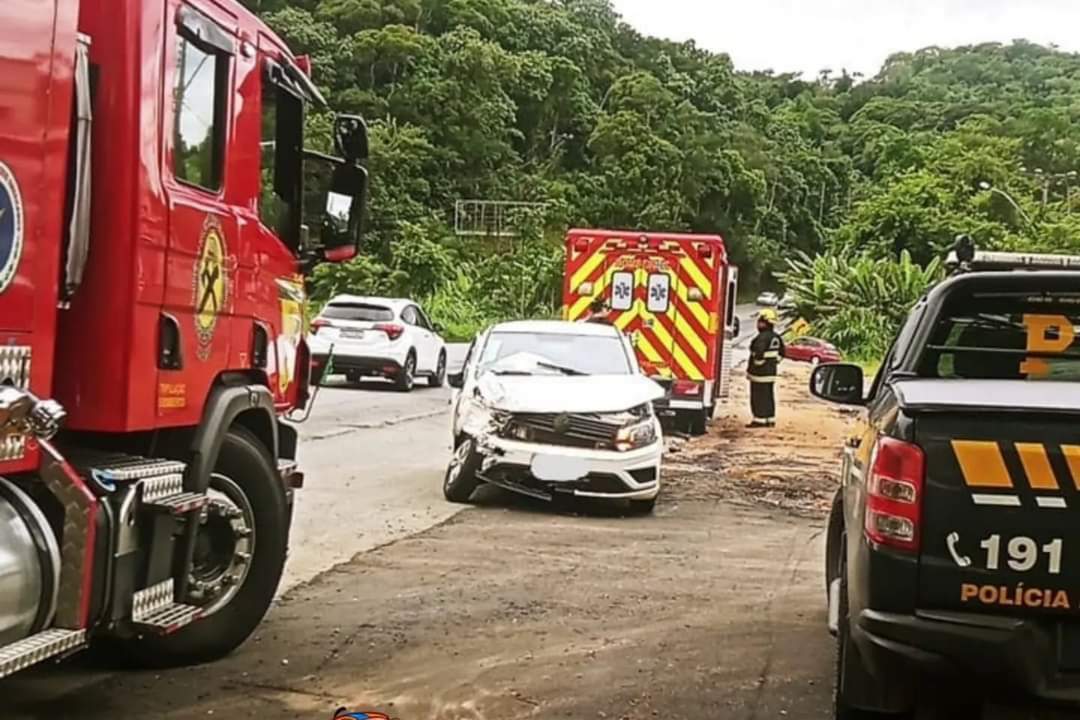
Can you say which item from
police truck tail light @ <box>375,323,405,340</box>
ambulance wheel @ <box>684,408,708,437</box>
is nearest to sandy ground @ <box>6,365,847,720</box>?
ambulance wheel @ <box>684,408,708,437</box>

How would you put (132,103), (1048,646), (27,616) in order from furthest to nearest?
(132,103) < (27,616) < (1048,646)

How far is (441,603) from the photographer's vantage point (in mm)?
7340

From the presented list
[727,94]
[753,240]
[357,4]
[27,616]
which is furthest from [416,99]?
[27,616]

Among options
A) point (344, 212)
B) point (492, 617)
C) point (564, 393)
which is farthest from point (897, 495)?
point (564, 393)

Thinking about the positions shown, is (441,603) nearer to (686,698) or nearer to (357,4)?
(686,698)

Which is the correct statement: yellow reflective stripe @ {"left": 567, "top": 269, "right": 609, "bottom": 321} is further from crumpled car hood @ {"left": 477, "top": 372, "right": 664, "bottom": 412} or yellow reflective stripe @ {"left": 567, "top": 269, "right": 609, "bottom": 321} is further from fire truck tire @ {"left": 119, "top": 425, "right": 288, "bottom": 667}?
fire truck tire @ {"left": 119, "top": 425, "right": 288, "bottom": 667}

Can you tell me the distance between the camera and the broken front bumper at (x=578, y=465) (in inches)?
409

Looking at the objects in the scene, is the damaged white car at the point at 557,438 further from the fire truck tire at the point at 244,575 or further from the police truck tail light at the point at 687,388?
the police truck tail light at the point at 687,388

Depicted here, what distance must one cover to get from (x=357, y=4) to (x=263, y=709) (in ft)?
212

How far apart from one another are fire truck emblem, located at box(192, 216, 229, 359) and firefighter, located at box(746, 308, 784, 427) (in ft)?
45.5

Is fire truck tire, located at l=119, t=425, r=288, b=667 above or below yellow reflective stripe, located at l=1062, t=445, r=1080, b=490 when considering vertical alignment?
below

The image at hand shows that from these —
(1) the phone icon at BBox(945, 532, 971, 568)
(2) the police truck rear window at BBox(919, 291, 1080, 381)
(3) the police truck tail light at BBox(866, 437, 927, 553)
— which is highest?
(2) the police truck rear window at BBox(919, 291, 1080, 381)

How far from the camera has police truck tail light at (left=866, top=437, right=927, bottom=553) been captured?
4043mm

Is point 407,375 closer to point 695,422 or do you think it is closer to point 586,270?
point 586,270
